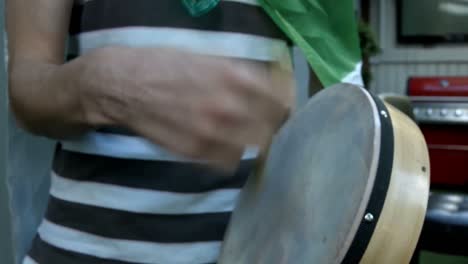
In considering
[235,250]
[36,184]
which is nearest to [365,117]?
[235,250]

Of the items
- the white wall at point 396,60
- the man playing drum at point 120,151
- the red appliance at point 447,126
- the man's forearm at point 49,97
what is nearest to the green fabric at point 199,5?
the man playing drum at point 120,151

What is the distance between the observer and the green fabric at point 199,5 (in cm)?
49

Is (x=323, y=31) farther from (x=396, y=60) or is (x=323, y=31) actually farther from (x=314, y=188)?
(x=396, y=60)

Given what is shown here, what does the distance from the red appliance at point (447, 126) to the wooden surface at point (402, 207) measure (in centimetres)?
256

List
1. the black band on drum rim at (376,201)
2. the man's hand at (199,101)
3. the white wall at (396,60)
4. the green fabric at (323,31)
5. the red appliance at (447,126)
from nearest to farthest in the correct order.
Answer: the man's hand at (199,101)
the black band on drum rim at (376,201)
the green fabric at (323,31)
the red appliance at (447,126)
the white wall at (396,60)

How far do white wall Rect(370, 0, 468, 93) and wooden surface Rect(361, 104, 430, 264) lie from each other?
3195 mm

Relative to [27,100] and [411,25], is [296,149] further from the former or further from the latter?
[411,25]

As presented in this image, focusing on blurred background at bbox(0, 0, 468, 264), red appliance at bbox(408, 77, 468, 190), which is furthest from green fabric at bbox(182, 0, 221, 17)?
red appliance at bbox(408, 77, 468, 190)

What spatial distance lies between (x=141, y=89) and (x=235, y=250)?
279mm

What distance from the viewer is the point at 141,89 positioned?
30 cm

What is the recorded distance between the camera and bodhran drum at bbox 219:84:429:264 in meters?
0.45

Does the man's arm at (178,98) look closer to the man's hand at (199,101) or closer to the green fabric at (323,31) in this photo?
the man's hand at (199,101)

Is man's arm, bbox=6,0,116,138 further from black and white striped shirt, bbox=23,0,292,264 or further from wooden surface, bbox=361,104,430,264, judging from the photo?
wooden surface, bbox=361,104,430,264

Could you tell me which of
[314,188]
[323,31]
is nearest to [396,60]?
[323,31]
